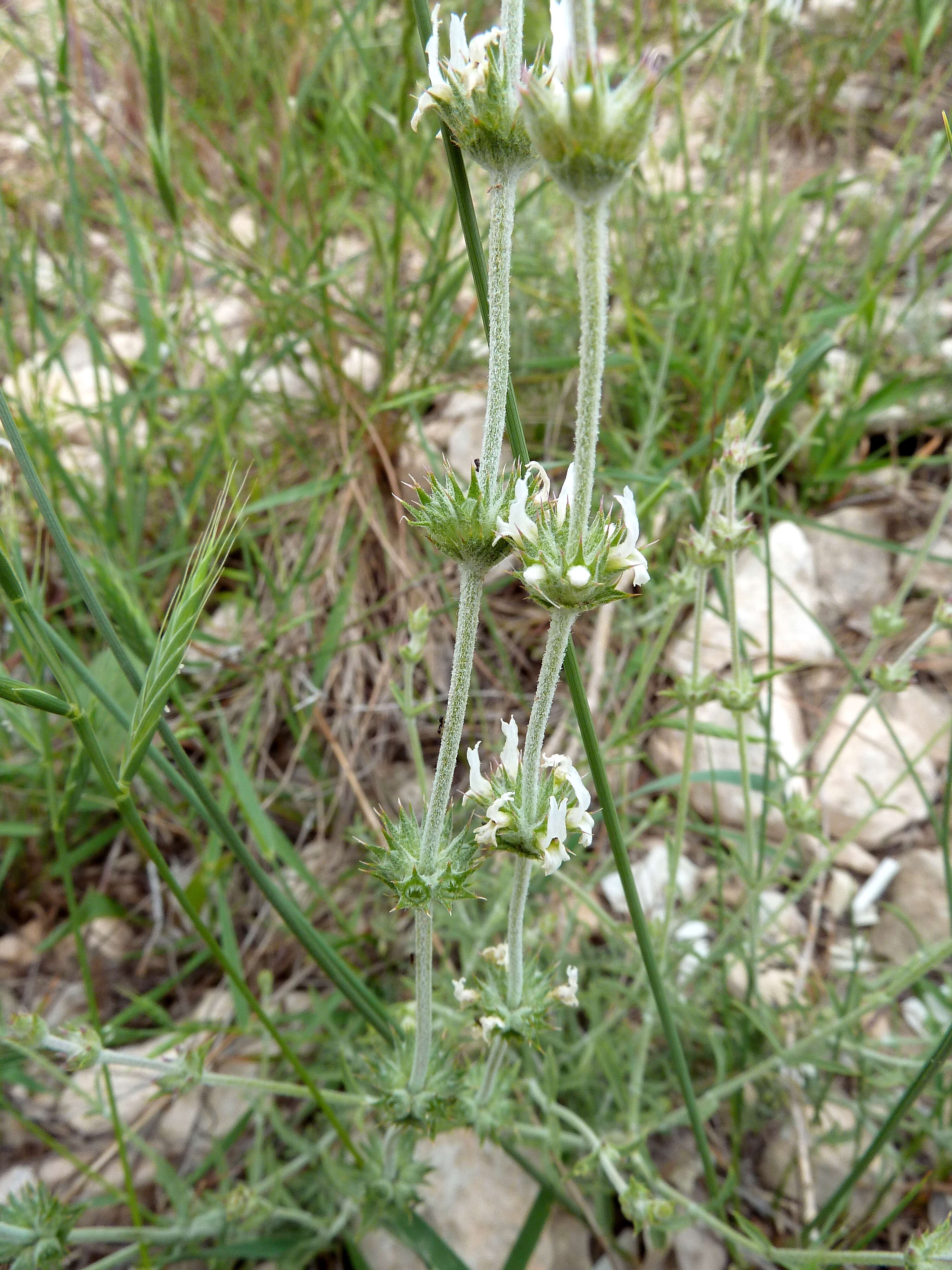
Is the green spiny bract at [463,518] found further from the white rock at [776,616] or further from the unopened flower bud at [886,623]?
the white rock at [776,616]

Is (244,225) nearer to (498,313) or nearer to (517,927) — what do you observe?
(498,313)

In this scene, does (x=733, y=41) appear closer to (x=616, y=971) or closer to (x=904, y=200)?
(x=904, y=200)

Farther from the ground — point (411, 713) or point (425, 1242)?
point (411, 713)

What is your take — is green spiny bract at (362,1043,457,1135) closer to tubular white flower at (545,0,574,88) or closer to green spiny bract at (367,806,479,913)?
green spiny bract at (367,806,479,913)

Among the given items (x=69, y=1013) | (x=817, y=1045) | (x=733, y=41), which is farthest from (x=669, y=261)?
(x=69, y=1013)

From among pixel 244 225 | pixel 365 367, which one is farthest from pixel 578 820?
pixel 244 225

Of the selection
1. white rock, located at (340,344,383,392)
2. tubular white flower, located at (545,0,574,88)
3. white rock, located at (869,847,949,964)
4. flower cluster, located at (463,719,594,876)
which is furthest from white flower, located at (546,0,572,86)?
white rock, located at (340,344,383,392)
